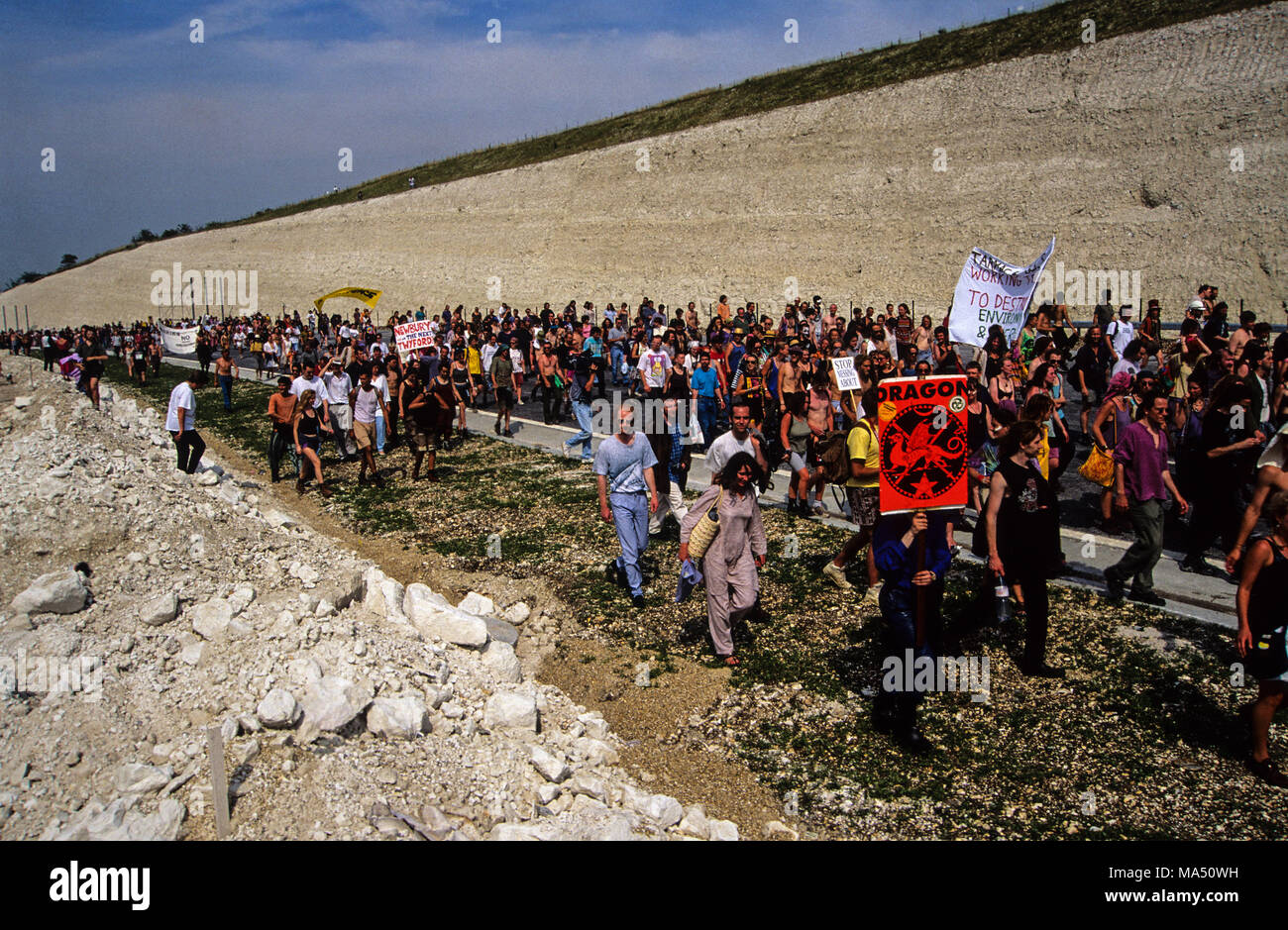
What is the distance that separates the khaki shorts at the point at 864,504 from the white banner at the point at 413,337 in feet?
41.6

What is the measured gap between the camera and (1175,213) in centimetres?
3619

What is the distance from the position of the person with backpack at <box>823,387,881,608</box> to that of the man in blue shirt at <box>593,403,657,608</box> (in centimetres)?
190

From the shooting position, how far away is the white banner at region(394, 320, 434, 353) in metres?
19.1

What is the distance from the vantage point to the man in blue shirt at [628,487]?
8.84 metres

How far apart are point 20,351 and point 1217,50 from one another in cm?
7323

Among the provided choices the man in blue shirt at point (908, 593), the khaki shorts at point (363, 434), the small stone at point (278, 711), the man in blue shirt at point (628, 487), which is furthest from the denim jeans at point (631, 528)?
the khaki shorts at point (363, 434)

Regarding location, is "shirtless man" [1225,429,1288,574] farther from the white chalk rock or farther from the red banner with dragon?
the white chalk rock

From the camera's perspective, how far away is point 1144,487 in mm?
8031

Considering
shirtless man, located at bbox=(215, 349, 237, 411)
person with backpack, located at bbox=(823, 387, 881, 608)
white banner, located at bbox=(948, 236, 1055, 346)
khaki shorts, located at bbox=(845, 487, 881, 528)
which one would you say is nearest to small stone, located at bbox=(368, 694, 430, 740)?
person with backpack, located at bbox=(823, 387, 881, 608)

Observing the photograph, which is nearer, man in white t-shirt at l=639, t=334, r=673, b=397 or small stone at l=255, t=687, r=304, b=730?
small stone at l=255, t=687, r=304, b=730

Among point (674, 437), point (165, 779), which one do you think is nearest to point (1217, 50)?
point (674, 437)

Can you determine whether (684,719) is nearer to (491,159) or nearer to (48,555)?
(48,555)

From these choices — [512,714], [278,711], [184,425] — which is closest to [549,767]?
[512,714]

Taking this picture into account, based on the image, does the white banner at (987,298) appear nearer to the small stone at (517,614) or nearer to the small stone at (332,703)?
the small stone at (517,614)
